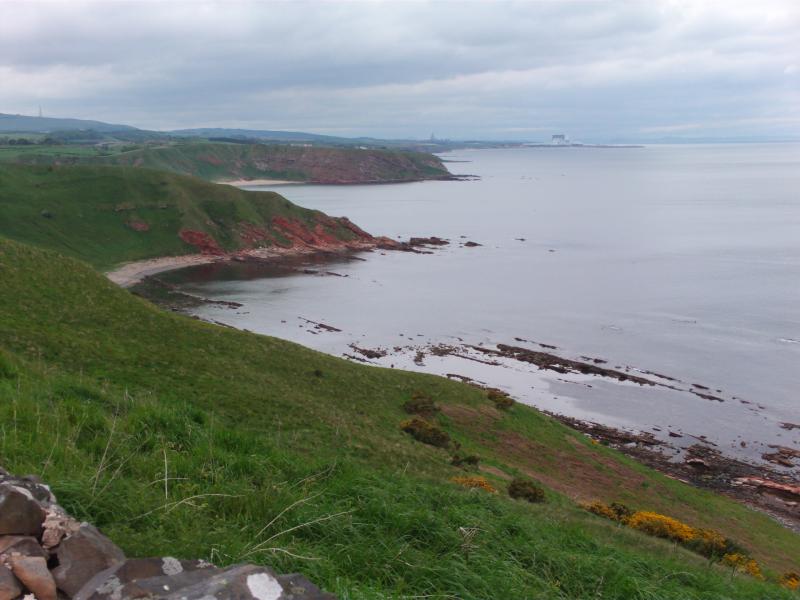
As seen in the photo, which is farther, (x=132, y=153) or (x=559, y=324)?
(x=132, y=153)

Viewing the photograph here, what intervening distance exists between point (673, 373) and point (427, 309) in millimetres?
28824

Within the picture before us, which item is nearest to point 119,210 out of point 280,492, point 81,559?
point 280,492

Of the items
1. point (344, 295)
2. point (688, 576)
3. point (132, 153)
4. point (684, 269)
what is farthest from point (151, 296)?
point (132, 153)

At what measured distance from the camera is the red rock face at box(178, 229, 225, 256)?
322 ft

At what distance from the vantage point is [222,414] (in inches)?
744

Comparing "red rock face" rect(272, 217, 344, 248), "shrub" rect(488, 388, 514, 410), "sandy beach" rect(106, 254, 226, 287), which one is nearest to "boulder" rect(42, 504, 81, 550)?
"shrub" rect(488, 388, 514, 410)

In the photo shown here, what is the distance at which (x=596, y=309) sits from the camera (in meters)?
72.1

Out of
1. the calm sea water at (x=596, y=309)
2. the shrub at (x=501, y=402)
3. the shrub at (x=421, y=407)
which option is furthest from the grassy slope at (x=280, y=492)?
the calm sea water at (x=596, y=309)

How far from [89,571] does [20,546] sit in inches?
21.4

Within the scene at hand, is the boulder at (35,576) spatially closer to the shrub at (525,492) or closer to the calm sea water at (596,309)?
the shrub at (525,492)

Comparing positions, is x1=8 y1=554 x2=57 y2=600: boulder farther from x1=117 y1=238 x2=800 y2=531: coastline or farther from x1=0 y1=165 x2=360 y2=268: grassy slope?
x1=0 y1=165 x2=360 y2=268: grassy slope

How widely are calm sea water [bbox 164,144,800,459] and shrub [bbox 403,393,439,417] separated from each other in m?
18.2

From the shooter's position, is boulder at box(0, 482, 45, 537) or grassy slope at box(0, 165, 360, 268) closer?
boulder at box(0, 482, 45, 537)

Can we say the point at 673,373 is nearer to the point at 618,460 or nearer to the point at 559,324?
the point at 559,324
